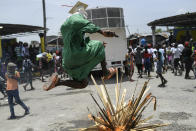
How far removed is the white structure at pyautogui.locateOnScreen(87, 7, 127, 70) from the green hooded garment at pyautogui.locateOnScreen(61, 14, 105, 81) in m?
7.61

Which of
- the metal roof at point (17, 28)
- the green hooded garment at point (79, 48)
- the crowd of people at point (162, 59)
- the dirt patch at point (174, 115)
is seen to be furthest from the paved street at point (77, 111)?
the metal roof at point (17, 28)

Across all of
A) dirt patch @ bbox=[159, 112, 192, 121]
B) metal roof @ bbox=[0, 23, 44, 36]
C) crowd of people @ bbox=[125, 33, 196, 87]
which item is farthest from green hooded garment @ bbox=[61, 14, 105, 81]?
metal roof @ bbox=[0, 23, 44, 36]

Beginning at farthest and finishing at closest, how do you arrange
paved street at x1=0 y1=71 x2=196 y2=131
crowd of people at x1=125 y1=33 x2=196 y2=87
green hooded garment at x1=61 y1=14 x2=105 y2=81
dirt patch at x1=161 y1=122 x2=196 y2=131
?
crowd of people at x1=125 y1=33 x2=196 y2=87 → paved street at x1=0 y1=71 x2=196 y2=131 → dirt patch at x1=161 y1=122 x2=196 y2=131 → green hooded garment at x1=61 y1=14 x2=105 y2=81

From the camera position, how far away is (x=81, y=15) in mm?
3617

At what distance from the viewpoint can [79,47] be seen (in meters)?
3.51

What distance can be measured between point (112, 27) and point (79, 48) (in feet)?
26.8

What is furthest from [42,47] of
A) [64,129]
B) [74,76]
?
[74,76]

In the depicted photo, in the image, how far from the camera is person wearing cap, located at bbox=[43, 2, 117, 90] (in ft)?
11.3

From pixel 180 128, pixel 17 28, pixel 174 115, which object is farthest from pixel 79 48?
pixel 17 28

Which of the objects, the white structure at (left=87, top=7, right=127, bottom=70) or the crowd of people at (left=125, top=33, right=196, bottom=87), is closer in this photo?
the crowd of people at (left=125, top=33, right=196, bottom=87)

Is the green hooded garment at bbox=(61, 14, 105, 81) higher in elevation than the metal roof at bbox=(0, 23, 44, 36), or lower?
lower

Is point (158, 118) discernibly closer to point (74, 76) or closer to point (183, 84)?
point (74, 76)

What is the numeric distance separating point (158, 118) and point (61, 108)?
2898 mm

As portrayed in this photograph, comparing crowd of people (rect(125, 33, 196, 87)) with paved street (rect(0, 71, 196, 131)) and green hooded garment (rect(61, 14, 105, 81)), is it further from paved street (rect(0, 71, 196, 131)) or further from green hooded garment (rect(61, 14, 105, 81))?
green hooded garment (rect(61, 14, 105, 81))
